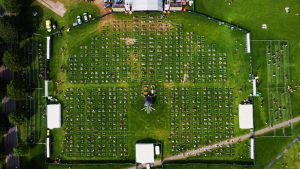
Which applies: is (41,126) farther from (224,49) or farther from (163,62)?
(224,49)

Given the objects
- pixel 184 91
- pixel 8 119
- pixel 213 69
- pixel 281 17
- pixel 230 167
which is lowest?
pixel 230 167

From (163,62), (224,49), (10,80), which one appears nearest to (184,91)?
(163,62)

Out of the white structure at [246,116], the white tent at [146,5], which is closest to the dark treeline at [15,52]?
the white tent at [146,5]

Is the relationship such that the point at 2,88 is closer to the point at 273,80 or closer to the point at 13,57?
the point at 13,57

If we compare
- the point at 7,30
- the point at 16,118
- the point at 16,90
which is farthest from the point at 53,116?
the point at 7,30

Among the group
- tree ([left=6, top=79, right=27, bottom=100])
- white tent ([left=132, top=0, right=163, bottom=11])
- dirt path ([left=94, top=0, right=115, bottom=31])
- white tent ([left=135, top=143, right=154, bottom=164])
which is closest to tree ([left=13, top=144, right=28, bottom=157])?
tree ([left=6, top=79, right=27, bottom=100])

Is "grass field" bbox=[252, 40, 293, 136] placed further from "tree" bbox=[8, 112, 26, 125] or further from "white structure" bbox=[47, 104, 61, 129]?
"tree" bbox=[8, 112, 26, 125]
